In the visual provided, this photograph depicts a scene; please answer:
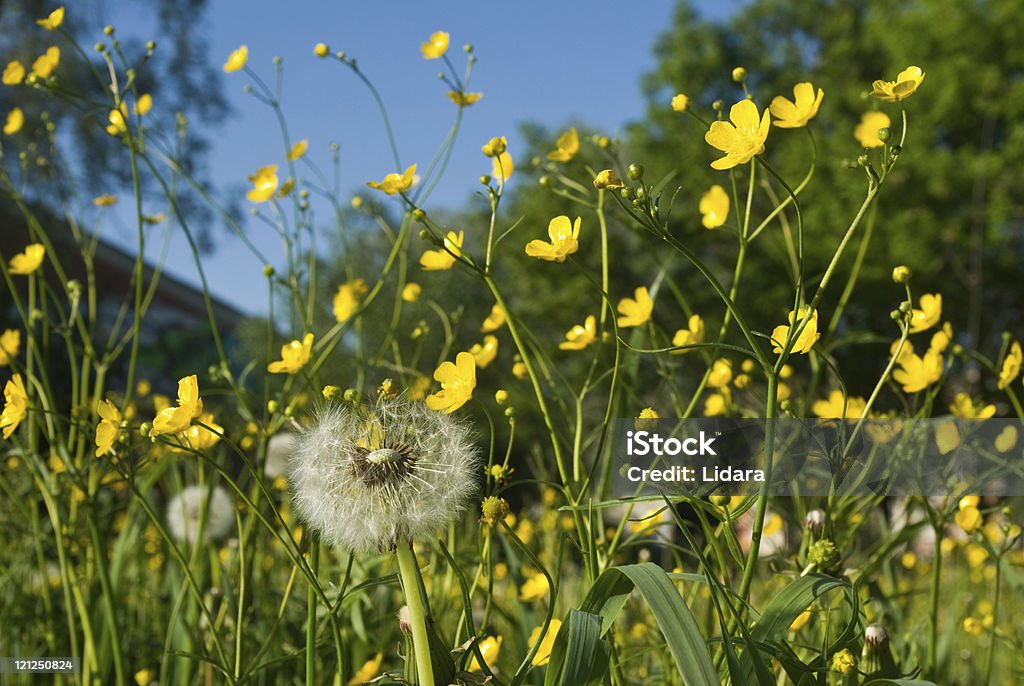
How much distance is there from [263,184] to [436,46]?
0.34 metres

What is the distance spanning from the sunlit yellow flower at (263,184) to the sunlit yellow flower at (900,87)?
36.0 inches

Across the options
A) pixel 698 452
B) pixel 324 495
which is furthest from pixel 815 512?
pixel 324 495

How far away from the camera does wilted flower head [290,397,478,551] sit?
0.79 m

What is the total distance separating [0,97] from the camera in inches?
426

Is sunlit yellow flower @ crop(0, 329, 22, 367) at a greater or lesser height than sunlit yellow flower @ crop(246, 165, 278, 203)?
lesser

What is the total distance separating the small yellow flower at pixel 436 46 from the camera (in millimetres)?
1423

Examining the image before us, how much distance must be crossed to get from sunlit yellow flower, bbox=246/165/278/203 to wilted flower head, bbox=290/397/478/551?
0.68m

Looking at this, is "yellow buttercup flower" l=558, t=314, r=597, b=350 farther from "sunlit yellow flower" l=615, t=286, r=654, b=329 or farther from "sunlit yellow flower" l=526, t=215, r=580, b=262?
"sunlit yellow flower" l=526, t=215, r=580, b=262

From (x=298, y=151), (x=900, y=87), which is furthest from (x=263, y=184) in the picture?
(x=900, y=87)

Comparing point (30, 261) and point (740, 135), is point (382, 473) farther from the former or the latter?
point (30, 261)

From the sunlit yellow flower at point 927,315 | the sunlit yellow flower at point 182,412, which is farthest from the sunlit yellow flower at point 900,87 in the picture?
the sunlit yellow flower at point 182,412

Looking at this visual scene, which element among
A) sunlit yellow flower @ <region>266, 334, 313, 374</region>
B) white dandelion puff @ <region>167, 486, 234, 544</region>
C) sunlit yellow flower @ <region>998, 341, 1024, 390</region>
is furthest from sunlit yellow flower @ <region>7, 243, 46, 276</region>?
sunlit yellow flower @ <region>998, 341, 1024, 390</region>

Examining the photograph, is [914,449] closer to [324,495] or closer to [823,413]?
[823,413]

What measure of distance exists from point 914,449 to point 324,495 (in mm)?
796
